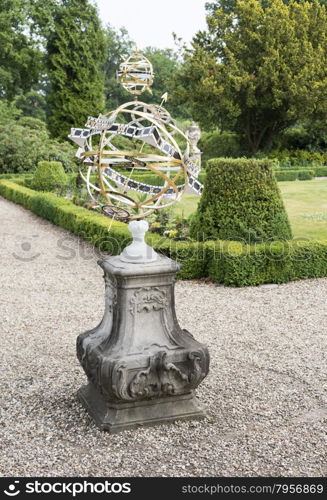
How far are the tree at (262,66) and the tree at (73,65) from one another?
5030 mm

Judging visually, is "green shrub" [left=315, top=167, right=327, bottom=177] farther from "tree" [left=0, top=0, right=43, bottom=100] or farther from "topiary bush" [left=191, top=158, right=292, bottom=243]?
"topiary bush" [left=191, top=158, right=292, bottom=243]

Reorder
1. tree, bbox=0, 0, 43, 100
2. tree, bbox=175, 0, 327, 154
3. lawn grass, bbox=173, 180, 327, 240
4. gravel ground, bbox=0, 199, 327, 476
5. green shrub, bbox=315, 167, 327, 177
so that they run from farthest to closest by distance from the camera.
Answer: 1. tree, bbox=175, 0, 327, 154
2. green shrub, bbox=315, 167, 327, 177
3. tree, bbox=0, 0, 43, 100
4. lawn grass, bbox=173, 180, 327, 240
5. gravel ground, bbox=0, 199, 327, 476

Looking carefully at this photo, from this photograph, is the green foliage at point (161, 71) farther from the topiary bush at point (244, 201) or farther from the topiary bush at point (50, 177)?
the topiary bush at point (244, 201)

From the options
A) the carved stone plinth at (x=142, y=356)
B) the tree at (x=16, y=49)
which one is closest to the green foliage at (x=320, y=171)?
the tree at (x=16, y=49)

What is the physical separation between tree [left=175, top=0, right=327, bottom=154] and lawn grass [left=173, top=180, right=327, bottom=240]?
771 cm

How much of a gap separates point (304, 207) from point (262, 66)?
1491 centimetres

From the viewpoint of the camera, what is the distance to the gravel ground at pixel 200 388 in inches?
142

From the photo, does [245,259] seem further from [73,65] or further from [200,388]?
[73,65]

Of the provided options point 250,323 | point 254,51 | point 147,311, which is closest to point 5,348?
point 147,311

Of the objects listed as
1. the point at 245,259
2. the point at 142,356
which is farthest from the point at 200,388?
the point at 245,259

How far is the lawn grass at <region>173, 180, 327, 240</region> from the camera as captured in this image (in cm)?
1173

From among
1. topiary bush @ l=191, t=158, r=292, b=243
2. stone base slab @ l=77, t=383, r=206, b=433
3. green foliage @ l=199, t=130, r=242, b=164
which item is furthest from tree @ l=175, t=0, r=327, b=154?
stone base slab @ l=77, t=383, r=206, b=433

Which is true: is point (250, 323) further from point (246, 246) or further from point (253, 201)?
point (253, 201)
